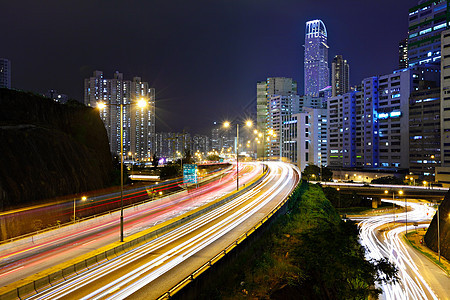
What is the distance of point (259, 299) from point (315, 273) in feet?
20.2

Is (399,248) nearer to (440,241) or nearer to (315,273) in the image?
(440,241)

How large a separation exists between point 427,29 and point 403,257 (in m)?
119

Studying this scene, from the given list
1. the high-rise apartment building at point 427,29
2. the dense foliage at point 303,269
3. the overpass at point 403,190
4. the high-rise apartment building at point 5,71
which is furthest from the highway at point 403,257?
the high-rise apartment building at point 5,71

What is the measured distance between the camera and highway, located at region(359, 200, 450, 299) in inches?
944

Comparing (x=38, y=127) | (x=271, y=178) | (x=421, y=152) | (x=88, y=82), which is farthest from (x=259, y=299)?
(x=88, y=82)

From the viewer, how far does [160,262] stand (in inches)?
594

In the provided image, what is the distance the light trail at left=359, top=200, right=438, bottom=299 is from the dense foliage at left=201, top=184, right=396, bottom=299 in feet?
10.1

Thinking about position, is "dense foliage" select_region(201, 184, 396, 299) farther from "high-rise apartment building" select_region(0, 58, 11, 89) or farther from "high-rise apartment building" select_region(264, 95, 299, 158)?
"high-rise apartment building" select_region(264, 95, 299, 158)

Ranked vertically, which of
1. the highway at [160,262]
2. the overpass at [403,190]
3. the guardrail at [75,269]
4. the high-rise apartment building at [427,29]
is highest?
the high-rise apartment building at [427,29]

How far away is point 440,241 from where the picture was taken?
33.1 meters

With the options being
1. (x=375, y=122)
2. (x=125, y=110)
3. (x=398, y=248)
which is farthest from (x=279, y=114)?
(x=398, y=248)

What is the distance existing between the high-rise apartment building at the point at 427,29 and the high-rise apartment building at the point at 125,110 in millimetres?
109921

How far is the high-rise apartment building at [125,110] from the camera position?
142 m

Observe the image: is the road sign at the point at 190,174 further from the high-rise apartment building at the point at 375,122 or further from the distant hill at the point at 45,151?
the high-rise apartment building at the point at 375,122
